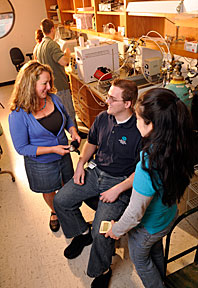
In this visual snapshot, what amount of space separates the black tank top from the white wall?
5.19 m

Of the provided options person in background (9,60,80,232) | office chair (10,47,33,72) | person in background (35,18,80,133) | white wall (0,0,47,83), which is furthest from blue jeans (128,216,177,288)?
white wall (0,0,47,83)

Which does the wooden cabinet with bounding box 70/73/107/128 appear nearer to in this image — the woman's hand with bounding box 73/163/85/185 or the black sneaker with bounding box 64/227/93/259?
the woman's hand with bounding box 73/163/85/185

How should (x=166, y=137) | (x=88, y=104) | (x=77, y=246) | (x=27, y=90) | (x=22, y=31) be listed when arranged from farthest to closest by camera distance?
(x=22, y=31) < (x=88, y=104) < (x=77, y=246) < (x=27, y=90) < (x=166, y=137)

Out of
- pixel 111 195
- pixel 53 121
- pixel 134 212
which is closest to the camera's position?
pixel 134 212

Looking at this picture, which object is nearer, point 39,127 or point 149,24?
point 39,127

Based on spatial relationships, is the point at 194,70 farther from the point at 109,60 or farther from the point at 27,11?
the point at 27,11

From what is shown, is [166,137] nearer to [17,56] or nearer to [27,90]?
[27,90]

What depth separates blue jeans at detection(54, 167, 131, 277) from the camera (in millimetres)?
1493

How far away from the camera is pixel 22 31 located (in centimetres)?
614

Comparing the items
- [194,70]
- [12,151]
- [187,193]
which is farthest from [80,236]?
[12,151]

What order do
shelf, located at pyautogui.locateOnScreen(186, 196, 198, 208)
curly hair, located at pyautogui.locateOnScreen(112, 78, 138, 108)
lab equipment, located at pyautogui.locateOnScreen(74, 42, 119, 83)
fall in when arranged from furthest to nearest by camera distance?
1. lab equipment, located at pyautogui.locateOnScreen(74, 42, 119, 83)
2. shelf, located at pyautogui.locateOnScreen(186, 196, 198, 208)
3. curly hair, located at pyautogui.locateOnScreen(112, 78, 138, 108)

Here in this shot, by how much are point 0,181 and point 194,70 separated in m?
2.41

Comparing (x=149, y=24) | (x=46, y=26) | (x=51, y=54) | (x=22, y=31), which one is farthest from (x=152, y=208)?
(x=22, y=31)

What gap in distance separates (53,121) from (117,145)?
20.9 inches
